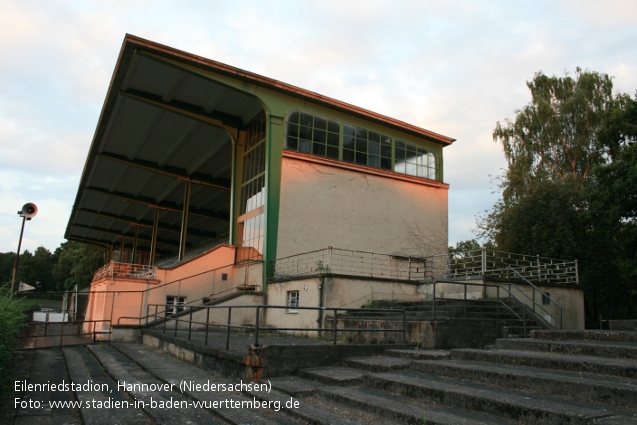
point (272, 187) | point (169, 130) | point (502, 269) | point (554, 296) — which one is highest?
point (169, 130)

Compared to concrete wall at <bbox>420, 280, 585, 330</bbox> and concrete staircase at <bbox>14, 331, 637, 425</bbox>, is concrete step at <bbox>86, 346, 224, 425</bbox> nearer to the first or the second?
concrete staircase at <bbox>14, 331, 637, 425</bbox>

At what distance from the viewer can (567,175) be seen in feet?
96.5

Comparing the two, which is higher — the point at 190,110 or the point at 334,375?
the point at 190,110

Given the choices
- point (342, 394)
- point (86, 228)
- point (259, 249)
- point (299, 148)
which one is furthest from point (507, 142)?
point (86, 228)

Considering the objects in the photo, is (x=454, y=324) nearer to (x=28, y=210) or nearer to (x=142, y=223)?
(x=28, y=210)

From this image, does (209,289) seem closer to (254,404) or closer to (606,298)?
(254,404)

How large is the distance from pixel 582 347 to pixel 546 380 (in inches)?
78.9

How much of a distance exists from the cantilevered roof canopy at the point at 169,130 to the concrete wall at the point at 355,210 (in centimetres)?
279

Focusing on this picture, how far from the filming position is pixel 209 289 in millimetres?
21188

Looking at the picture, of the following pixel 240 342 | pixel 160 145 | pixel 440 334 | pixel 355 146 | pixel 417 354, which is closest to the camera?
pixel 417 354

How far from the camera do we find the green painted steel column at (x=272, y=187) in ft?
62.1

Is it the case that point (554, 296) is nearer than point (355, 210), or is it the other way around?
point (554, 296)

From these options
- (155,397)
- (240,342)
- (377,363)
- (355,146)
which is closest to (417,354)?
(377,363)

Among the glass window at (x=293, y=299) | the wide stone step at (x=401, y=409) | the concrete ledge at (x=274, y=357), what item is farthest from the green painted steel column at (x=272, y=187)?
the wide stone step at (x=401, y=409)
